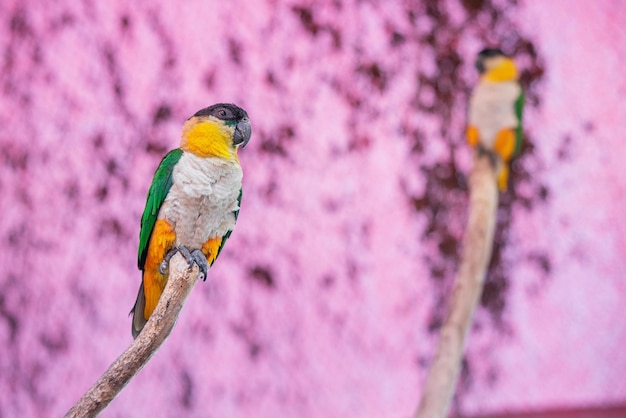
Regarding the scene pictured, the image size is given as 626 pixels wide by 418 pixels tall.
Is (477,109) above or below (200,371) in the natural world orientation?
above

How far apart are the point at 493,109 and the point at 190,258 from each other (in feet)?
2.21

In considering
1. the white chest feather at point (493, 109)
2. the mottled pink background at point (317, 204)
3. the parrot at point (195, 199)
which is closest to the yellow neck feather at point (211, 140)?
the parrot at point (195, 199)

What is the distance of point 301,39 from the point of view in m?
1.56

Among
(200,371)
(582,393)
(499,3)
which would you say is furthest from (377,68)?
(582,393)

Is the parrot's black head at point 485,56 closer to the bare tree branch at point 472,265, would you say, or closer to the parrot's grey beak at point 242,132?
the bare tree branch at point 472,265

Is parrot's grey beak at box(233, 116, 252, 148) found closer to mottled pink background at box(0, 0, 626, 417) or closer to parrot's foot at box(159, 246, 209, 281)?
parrot's foot at box(159, 246, 209, 281)

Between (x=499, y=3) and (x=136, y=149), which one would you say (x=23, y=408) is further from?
(x=499, y=3)

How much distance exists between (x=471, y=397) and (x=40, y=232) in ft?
3.26

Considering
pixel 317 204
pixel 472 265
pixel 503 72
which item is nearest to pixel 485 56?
pixel 503 72

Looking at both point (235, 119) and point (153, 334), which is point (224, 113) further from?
point (153, 334)

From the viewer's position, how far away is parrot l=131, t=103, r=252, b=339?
57cm

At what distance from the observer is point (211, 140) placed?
576 mm

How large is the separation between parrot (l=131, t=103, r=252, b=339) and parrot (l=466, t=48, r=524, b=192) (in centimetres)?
63

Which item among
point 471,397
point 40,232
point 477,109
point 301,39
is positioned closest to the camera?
point 477,109
